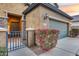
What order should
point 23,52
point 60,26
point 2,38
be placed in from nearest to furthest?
point 2,38 < point 23,52 < point 60,26

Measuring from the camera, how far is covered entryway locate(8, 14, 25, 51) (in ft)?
6.10

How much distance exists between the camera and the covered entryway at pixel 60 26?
6.65ft

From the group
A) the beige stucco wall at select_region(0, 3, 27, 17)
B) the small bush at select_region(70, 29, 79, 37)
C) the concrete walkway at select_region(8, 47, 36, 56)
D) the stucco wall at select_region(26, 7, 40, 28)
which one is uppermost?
the beige stucco wall at select_region(0, 3, 27, 17)

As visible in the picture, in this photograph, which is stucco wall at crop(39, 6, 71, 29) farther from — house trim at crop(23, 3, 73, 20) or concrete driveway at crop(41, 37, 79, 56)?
concrete driveway at crop(41, 37, 79, 56)

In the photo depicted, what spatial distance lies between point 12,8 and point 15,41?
57cm

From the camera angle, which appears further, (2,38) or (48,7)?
(48,7)

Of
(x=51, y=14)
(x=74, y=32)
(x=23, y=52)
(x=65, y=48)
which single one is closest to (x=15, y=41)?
(x=23, y=52)

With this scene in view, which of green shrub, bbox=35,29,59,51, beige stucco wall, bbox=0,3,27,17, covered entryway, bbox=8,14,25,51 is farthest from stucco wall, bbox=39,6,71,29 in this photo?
covered entryway, bbox=8,14,25,51

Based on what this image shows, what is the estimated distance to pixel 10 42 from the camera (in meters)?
1.85

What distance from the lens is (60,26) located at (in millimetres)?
2096

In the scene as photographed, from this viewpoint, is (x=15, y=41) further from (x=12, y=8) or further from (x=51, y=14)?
(x=51, y=14)

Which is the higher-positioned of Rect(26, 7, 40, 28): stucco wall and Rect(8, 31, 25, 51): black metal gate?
Rect(26, 7, 40, 28): stucco wall

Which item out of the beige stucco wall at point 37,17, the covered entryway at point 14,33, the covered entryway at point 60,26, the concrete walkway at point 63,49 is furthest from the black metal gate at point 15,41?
the covered entryway at point 60,26

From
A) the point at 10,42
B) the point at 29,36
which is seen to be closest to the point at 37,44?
the point at 29,36
